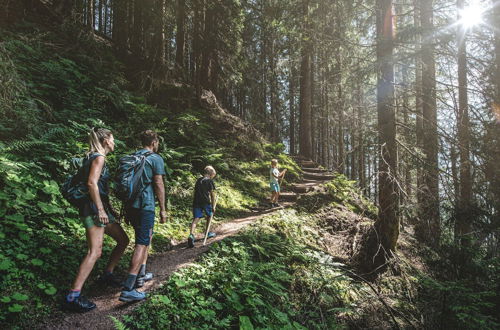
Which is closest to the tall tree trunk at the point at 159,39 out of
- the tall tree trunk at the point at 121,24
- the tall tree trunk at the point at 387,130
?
the tall tree trunk at the point at 121,24

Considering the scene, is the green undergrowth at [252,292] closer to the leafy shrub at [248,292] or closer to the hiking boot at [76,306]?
the leafy shrub at [248,292]

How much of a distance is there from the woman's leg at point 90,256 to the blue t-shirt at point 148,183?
0.56 metres

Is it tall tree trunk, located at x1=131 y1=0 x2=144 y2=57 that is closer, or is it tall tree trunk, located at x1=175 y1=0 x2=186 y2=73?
tall tree trunk, located at x1=175 y1=0 x2=186 y2=73

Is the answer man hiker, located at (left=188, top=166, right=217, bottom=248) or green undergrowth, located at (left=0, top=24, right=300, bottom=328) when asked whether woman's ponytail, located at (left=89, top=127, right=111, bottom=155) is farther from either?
man hiker, located at (left=188, top=166, right=217, bottom=248)

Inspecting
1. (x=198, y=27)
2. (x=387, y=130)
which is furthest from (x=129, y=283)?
(x=198, y=27)

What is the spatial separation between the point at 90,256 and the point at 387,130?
6809 mm

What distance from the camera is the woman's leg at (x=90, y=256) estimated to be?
131 inches

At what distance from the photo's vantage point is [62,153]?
5.75 metres

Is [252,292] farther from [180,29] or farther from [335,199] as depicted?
[180,29]

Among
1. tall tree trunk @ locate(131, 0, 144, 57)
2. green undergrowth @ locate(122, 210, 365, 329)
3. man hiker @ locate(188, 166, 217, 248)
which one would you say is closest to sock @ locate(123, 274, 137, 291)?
green undergrowth @ locate(122, 210, 365, 329)

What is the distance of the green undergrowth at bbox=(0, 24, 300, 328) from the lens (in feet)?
12.2

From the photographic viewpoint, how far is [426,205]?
6.73 metres

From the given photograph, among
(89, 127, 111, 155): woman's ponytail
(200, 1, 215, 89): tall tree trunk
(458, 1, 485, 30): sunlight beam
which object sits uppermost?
(200, 1, 215, 89): tall tree trunk

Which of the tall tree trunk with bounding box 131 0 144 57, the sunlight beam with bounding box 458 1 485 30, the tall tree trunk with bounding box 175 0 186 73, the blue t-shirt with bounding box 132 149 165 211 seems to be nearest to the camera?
the blue t-shirt with bounding box 132 149 165 211
